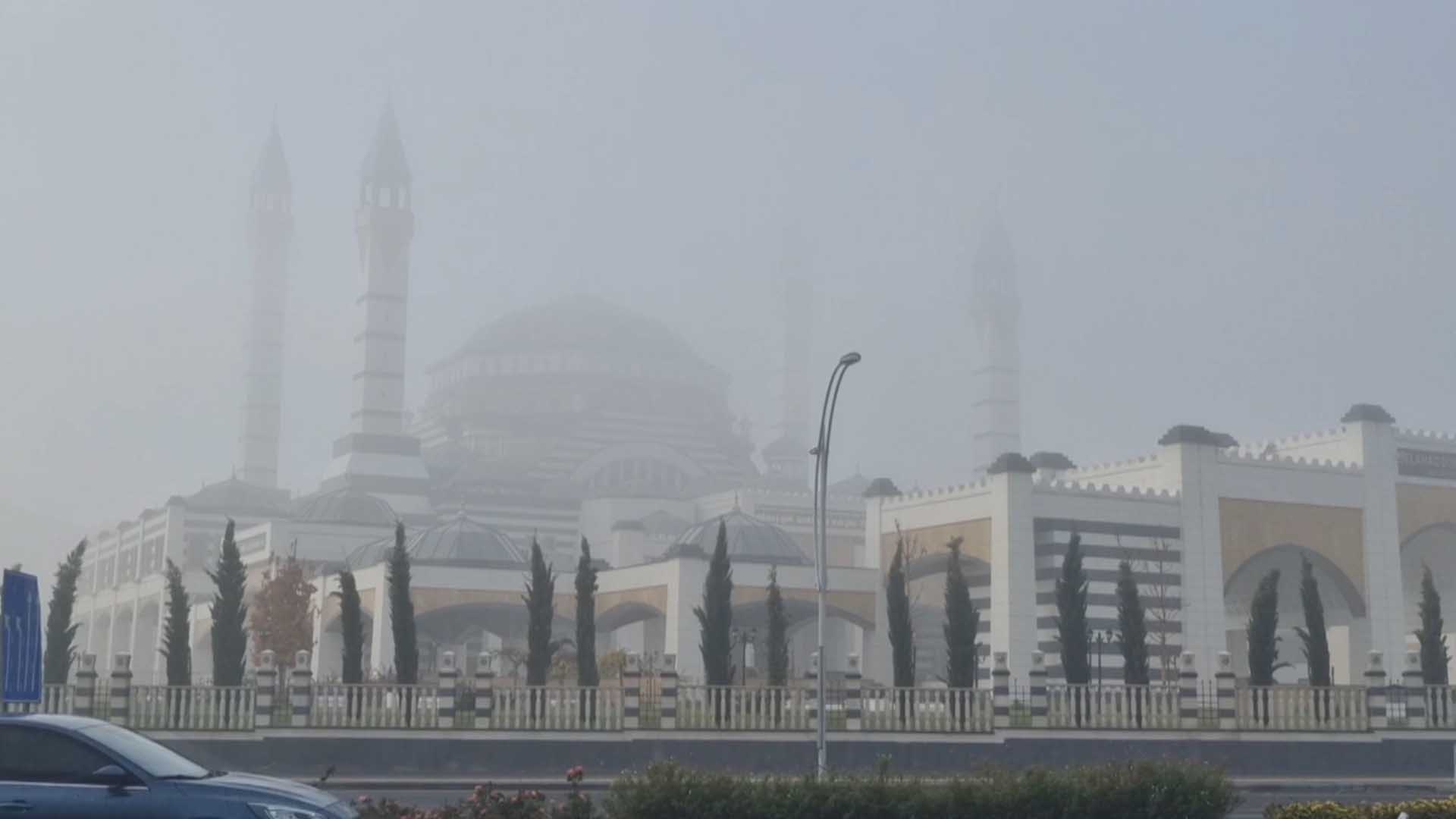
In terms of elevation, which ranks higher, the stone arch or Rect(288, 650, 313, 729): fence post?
the stone arch

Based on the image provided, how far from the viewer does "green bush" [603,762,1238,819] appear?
14.8 meters

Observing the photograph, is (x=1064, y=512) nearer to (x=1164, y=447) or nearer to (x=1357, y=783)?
(x=1164, y=447)

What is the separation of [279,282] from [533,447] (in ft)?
65.8

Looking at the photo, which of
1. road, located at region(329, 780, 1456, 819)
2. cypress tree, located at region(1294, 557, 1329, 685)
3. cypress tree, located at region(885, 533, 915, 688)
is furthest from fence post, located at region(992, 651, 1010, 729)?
cypress tree, located at region(1294, 557, 1329, 685)

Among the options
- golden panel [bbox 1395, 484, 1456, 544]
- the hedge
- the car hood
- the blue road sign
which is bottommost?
the hedge

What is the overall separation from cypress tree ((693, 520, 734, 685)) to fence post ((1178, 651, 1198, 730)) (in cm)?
965

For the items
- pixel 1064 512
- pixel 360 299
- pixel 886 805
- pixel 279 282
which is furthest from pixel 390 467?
pixel 886 805

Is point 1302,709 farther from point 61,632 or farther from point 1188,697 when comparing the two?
point 61,632

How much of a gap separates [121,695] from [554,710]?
8221mm

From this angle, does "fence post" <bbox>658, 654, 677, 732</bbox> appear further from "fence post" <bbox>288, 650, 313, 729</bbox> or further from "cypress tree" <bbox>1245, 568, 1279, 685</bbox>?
"cypress tree" <bbox>1245, 568, 1279, 685</bbox>

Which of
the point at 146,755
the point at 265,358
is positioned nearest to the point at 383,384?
the point at 265,358

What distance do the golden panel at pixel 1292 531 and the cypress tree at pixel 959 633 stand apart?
20279 millimetres

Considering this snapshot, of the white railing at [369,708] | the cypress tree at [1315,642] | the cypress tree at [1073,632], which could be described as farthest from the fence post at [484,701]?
the cypress tree at [1315,642]

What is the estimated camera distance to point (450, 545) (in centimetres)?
6316
